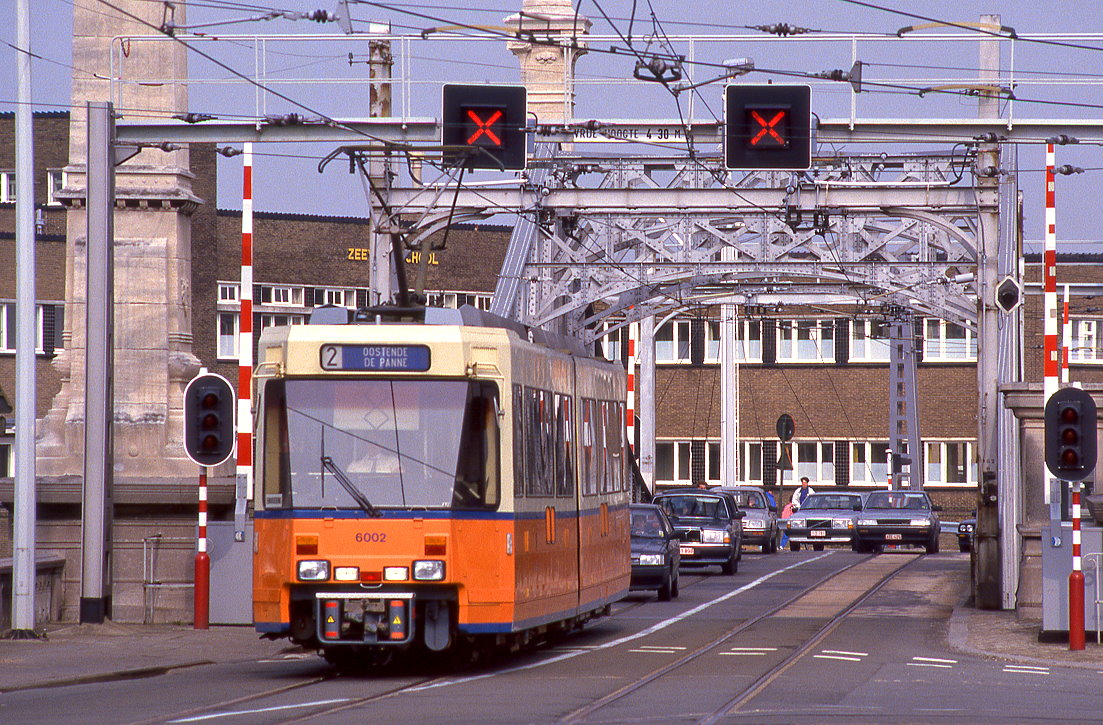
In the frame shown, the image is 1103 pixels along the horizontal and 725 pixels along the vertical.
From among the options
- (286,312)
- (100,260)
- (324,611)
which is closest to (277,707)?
(324,611)

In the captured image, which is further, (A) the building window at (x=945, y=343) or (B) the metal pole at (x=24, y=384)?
(A) the building window at (x=945, y=343)

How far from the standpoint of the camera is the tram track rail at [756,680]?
44.1 ft

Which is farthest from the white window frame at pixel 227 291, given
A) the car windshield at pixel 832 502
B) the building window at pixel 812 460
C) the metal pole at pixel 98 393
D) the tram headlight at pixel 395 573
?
the tram headlight at pixel 395 573

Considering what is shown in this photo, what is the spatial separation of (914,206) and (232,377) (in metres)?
42.6

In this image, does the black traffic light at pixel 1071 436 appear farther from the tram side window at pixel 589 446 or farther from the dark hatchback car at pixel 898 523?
the dark hatchback car at pixel 898 523

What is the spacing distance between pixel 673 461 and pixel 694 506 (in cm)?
3995

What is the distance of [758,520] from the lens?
45844mm

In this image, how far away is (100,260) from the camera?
21031 mm

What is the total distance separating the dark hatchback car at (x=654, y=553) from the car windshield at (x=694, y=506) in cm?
699

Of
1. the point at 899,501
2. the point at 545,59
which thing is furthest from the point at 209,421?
the point at 899,501

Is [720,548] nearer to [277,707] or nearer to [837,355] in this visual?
[277,707]

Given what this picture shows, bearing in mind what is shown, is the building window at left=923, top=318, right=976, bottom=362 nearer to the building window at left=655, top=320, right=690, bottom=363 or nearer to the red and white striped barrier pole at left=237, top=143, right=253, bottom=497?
the building window at left=655, top=320, right=690, bottom=363

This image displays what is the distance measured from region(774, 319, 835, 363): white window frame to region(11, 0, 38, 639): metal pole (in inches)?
2236

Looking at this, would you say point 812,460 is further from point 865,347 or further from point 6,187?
point 6,187
